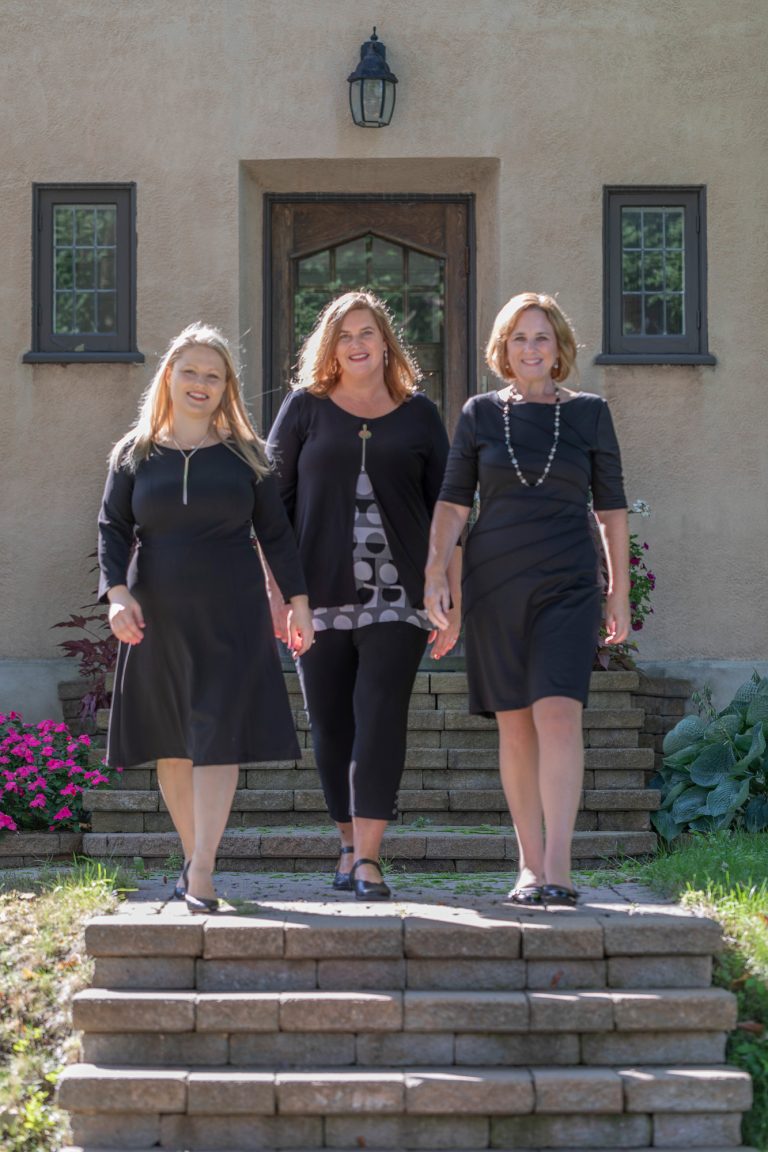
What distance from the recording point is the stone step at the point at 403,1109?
13.3ft

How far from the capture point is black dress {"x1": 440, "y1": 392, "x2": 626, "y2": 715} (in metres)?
4.75

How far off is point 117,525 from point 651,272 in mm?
4584

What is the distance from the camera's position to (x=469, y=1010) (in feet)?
13.9

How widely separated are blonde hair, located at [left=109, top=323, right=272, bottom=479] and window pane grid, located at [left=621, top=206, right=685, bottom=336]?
410cm

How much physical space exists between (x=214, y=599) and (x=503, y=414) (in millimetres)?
1021

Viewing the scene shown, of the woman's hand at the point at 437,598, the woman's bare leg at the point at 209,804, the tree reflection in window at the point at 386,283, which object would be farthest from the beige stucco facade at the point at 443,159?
the woman's bare leg at the point at 209,804

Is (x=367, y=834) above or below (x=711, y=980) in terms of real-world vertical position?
above

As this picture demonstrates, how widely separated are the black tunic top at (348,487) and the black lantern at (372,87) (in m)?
3.58

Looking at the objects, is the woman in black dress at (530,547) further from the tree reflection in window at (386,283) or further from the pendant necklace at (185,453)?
the tree reflection in window at (386,283)

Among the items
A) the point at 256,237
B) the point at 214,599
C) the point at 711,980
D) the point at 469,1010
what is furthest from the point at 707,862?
the point at 256,237

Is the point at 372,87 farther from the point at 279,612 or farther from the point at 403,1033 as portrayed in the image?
the point at 403,1033

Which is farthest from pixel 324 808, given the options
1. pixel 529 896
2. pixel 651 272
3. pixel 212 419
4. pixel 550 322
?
pixel 651 272

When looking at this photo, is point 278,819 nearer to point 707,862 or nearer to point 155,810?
point 155,810

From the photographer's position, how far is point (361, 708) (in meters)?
4.92
